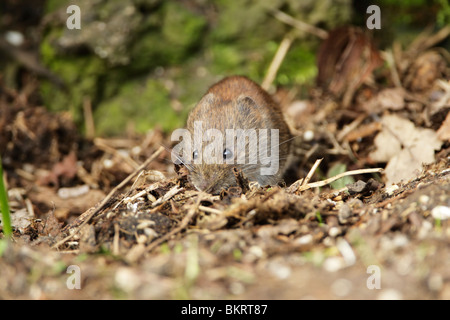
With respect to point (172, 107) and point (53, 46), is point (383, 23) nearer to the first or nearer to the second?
point (172, 107)

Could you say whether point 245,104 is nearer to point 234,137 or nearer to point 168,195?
point 234,137

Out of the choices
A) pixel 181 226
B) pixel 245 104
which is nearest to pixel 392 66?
pixel 245 104

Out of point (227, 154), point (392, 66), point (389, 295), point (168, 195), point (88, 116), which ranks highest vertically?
point (392, 66)

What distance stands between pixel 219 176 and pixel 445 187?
2067 millimetres

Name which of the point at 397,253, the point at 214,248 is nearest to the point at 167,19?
the point at 214,248

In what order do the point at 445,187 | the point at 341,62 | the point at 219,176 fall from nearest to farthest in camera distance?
the point at 445,187 → the point at 219,176 → the point at 341,62

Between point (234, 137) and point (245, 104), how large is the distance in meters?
0.49

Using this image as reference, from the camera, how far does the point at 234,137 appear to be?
16.8ft

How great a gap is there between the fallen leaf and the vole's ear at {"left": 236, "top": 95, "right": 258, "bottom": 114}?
155cm

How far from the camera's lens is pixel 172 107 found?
768cm

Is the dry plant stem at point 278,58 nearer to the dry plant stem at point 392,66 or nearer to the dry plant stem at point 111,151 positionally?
the dry plant stem at point 392,66

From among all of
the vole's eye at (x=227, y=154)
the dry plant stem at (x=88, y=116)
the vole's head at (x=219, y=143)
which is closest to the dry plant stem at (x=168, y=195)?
the vole's head at (x=219, y=143)

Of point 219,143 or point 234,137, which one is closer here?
point 219,143

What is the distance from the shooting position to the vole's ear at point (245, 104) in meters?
5.36
